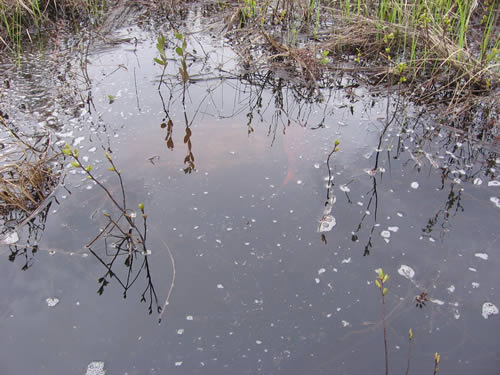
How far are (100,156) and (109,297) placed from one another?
110 centimetres

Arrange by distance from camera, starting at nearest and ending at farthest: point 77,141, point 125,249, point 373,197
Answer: point 125,249
point 373,197
point 77,141

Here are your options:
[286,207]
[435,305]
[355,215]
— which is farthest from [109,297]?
[435,305]

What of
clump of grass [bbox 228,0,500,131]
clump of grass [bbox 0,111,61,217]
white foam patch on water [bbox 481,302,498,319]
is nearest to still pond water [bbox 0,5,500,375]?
white foam patch on water [bbox 481,302,498,319]

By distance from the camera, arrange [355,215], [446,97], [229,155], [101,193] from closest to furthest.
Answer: [355,215] → [101,193] → [229,155] → [446,97]

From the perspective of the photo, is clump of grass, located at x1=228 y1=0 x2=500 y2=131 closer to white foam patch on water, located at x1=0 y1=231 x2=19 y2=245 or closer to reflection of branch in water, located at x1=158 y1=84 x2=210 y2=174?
reflection of branch in water, located at x1=158 y1=84 x2=210 y2=174

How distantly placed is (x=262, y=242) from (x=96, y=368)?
0.91 m

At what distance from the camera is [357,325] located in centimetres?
166

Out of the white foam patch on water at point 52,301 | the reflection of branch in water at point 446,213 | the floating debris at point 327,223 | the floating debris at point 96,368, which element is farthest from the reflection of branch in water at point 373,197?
the white foam patch on water at point 52,301

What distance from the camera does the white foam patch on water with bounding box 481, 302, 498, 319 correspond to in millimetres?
1683

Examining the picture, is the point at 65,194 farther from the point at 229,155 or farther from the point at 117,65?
the point at 117,65

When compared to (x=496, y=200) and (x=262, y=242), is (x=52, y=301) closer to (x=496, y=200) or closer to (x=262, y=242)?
(x=262, y=242)

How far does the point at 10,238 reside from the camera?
2055 millimetres

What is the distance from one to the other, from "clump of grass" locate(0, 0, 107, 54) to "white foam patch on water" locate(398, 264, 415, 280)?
12.4ft

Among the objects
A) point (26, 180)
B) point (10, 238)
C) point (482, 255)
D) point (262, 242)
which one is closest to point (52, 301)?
point (10, 238)
